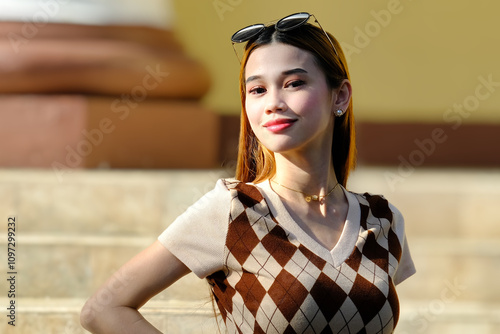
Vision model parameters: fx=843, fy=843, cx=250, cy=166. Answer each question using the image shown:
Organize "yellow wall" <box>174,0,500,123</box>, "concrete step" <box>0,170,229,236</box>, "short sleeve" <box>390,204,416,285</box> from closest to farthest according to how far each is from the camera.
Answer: "short sleeve" <box>390,204,416,285</box>, "concrete step" <box>0,170,229,236</box>, "yellow wall" <box>174,0,500,123</box>

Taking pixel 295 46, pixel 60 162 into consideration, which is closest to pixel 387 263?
pixel 295 46

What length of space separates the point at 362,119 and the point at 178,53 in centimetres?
246

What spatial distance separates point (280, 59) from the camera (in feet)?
7.39

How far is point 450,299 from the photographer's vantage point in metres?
4.15

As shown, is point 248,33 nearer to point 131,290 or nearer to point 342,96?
point 342,96

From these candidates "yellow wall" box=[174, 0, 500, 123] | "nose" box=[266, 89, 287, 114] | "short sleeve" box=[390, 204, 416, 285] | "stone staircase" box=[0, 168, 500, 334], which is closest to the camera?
"nose" box=[266, 89, 287, 114]

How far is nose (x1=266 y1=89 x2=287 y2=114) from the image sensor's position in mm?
2213

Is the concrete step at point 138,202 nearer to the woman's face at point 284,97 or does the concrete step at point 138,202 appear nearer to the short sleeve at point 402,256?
the short sleeve at point 402,256

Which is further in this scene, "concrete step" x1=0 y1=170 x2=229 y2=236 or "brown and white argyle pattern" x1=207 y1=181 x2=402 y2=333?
"concrete step" x1=0 y1=170 x2=229 y2=236

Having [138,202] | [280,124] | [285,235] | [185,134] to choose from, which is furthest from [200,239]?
[185,134]

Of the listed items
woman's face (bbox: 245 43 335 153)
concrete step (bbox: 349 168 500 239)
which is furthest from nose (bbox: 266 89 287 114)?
concrete step (bbox: 349 168 500 239)

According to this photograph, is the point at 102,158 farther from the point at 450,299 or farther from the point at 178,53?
the point at 450,299

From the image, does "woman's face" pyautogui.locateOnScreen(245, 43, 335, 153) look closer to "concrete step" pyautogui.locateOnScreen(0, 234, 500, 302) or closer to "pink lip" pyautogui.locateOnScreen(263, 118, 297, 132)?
"pink lip" pyautogui.locateOnScreen(263, 118, 297, 132)

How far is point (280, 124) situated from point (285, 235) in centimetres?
29
